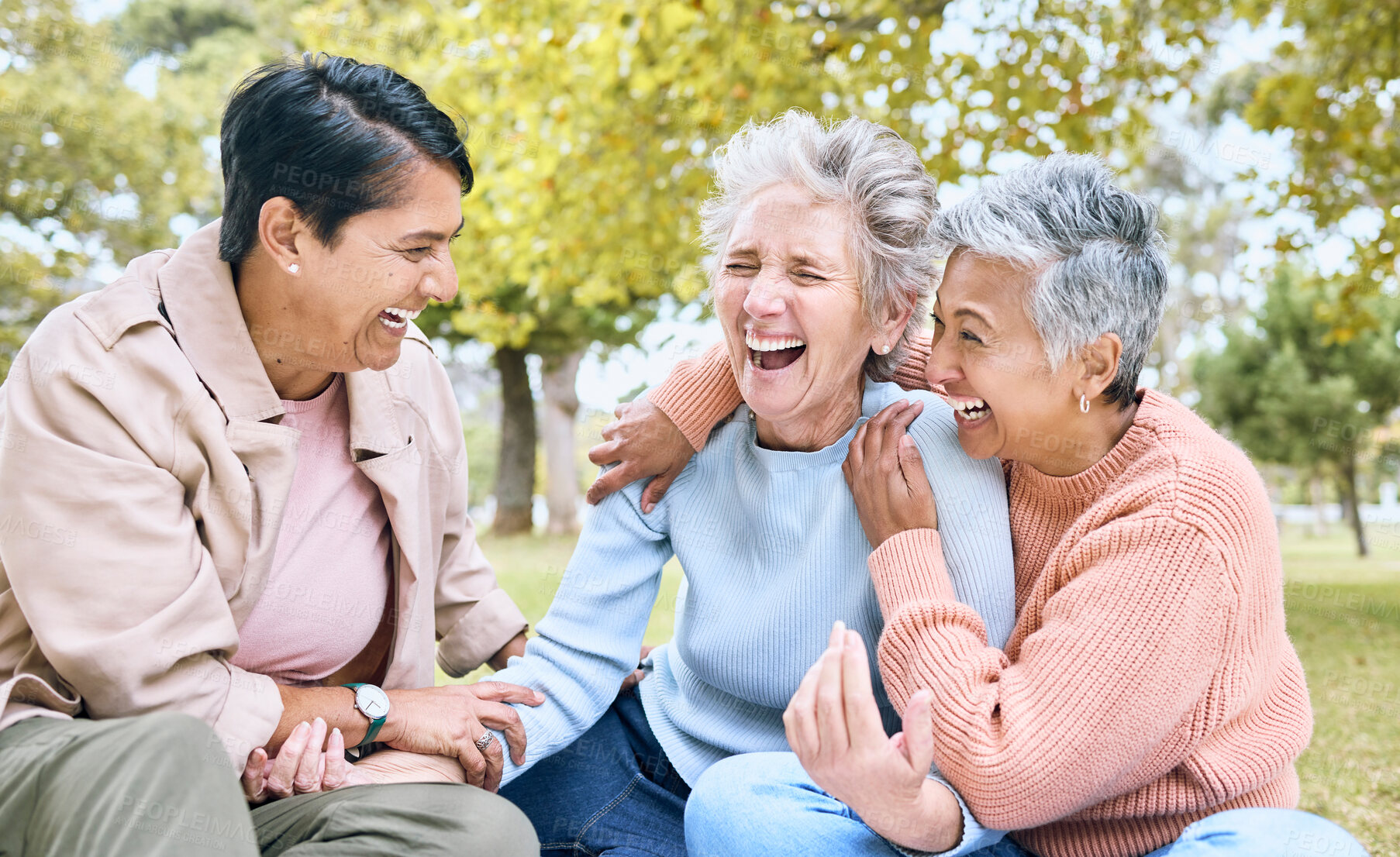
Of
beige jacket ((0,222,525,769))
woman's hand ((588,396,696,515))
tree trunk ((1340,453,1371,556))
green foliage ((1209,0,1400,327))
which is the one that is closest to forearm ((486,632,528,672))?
woman's hand ((588,396,696,515))

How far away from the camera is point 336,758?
74.2 inches

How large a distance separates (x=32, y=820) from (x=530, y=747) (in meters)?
0.95

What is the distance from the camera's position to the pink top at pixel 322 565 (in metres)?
2.09

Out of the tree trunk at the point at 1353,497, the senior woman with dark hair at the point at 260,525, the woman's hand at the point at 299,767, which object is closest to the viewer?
the senior woman with dark hair at the point at 260,525

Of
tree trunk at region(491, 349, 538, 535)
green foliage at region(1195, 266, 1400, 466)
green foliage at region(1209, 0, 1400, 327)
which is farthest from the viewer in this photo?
green foliage at region(1195, 266, 1400, 466)

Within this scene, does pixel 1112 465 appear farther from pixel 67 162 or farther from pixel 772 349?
pixel 67 162

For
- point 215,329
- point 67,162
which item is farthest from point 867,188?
point 67,162

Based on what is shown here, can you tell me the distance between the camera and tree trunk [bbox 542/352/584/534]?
1577cm

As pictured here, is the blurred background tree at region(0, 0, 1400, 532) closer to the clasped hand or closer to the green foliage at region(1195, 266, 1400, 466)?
the clasped hand

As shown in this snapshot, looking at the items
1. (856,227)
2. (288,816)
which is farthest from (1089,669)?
(288,816)

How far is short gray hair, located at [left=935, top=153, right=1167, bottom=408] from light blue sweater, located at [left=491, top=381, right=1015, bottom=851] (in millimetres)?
368

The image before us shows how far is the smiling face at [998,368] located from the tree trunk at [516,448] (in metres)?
13.6

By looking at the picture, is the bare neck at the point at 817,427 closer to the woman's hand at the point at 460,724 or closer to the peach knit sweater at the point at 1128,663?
the peach knit sweater at the point at 1128,663

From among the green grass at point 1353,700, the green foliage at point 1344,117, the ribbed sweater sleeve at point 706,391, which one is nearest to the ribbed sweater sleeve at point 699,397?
the ribbed sweater sleeve at point 706,391
